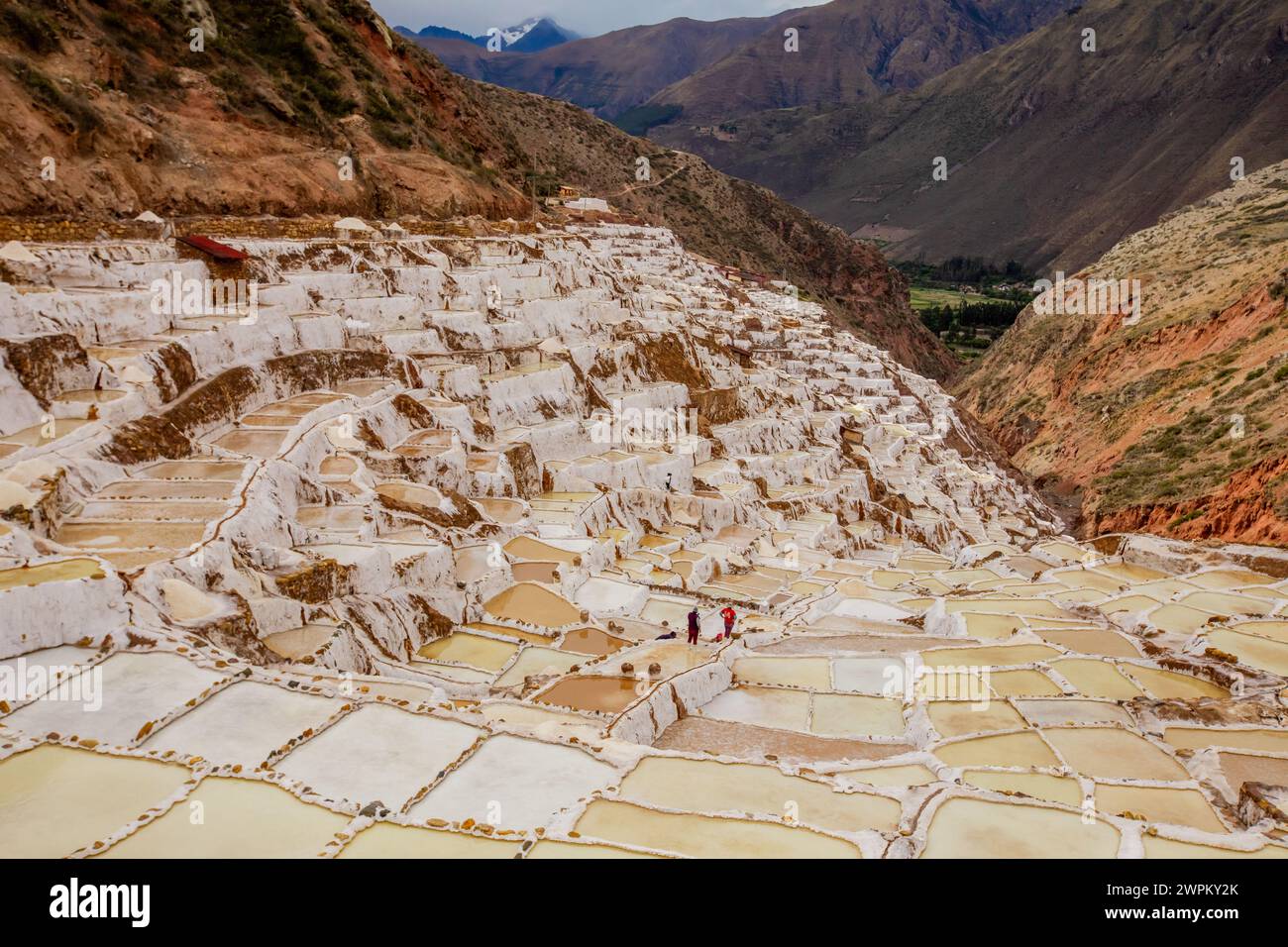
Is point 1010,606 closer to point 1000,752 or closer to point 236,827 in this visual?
point 1000,752

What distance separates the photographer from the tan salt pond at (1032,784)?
11.2 m

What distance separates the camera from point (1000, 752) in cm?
1288

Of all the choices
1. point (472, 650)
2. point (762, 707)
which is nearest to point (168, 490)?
point (472, 650)

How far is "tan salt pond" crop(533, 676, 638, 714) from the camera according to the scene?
14.1m

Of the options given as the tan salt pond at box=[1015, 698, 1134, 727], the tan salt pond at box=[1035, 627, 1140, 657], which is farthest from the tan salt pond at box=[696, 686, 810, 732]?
the tan salt pond at box=[1035, 627, 1140, 657]

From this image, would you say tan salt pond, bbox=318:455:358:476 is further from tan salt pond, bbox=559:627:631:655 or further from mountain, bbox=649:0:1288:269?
mountain, bbox=649:0:1288:269

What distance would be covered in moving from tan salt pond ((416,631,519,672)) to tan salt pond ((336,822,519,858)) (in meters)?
7.45

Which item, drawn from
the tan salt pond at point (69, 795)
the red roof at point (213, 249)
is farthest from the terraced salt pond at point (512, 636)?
the red roof at point (213, 249)

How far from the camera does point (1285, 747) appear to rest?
43.0 feet

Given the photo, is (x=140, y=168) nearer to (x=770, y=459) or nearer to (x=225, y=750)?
(x=770, y=459)

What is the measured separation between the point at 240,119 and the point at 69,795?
3556cm

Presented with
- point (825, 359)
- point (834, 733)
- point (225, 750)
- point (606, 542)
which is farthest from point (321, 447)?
point (825, 359)

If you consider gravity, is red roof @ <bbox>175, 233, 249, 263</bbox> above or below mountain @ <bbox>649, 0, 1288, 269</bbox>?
below
